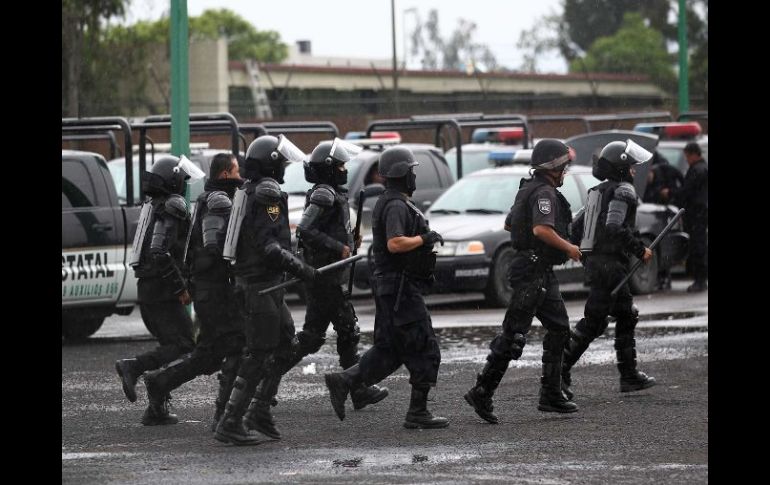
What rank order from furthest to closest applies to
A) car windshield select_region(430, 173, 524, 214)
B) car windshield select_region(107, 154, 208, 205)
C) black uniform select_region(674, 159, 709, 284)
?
black uniform select_region(674, 159, 709, 284) → car windshield select_region(430, 173, 524, 214) → car windshield select_region(107, 154, 208, 205)

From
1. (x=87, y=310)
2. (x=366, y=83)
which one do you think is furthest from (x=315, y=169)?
(x=366, y=83)

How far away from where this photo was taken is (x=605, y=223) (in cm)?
1099

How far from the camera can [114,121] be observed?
52.8ft

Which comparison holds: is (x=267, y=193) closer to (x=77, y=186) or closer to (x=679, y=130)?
(x=77, y=186)

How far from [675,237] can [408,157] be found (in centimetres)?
1027

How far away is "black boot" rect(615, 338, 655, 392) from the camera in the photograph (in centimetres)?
1115

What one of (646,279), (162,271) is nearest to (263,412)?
(162,271)

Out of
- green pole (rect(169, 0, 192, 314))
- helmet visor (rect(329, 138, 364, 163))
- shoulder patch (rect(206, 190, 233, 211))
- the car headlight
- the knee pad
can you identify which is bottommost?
the knee pad

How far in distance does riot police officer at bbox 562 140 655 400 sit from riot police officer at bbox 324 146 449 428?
1.56m

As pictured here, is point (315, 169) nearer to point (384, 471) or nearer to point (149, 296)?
point (149, 296)

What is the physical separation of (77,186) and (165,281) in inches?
191

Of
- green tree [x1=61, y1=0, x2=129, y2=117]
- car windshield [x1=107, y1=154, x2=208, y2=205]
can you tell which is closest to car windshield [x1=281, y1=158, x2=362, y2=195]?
car windshield [x1=107, y1=154, x2=208, y2=205]

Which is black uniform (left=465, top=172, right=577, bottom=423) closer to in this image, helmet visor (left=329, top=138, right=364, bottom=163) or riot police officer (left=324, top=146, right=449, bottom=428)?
riot police officer (left=324, top=146, right=449, bottom=428)

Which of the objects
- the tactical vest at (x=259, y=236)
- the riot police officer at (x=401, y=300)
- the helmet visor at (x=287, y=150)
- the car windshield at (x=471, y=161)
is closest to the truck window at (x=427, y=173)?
the car windshield at (x=471, y=161)
